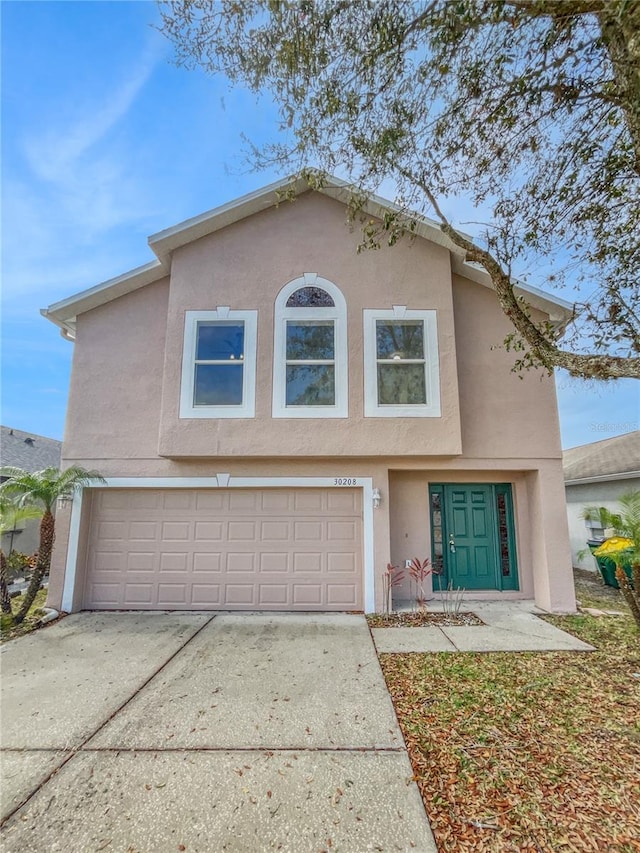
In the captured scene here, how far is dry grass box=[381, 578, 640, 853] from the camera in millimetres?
2768

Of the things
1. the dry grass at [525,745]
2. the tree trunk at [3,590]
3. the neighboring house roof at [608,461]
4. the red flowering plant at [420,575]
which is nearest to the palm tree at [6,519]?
the tree trunk at [3,590]

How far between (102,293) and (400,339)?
21.1ft

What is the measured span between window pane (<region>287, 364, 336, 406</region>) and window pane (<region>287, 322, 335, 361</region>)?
22cm

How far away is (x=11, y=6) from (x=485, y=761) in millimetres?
10815

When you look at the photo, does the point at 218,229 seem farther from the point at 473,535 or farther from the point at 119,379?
the point at 473,535

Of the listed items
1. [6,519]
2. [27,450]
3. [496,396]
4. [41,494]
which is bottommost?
[6,519]

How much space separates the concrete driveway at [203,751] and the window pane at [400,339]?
537 cm

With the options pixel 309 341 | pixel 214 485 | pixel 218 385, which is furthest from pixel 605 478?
pixel 218 385

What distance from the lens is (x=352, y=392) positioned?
7.91 meters

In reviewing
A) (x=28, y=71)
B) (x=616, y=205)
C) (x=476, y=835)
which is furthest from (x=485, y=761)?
(x=28, y=71)

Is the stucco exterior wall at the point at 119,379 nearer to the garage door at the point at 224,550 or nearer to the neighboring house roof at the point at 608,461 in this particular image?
the garage door at the point at 224,550

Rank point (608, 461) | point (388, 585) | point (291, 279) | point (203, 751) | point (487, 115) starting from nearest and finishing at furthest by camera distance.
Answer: point (203, 751), point (487, 115), point (388, 585), point (291, 279), point (608, 461)

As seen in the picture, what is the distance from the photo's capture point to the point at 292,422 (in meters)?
7.82

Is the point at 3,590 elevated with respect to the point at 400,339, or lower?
lower
